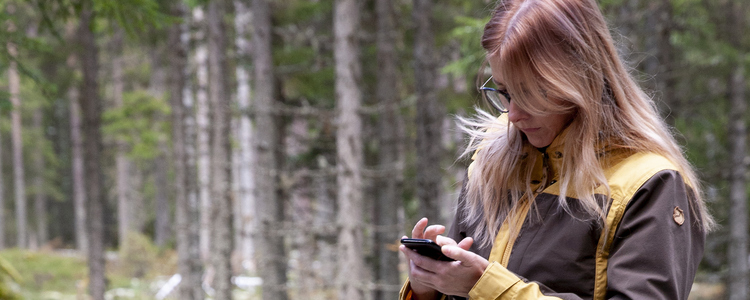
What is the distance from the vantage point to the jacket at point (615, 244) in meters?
1.37

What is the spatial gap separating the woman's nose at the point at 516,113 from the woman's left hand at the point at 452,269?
14.5 inches

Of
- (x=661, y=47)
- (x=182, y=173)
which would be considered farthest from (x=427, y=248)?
(x=182, y=173)

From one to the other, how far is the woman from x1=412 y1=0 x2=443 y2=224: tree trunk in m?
8.03

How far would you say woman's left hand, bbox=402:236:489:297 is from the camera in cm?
148

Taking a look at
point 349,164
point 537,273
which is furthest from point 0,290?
point 537,273

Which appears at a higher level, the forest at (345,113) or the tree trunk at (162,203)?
the forest at (345,113)

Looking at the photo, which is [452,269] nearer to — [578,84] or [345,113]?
[578,84]

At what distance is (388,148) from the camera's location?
10.7 m

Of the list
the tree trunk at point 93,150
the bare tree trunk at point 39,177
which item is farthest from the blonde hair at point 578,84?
the bare tree trunk at point 39,177

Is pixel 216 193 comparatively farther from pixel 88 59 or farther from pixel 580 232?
pixel 580 232

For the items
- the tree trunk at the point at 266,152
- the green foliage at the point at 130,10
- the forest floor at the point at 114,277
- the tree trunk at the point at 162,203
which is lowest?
the forest floor at the point at 114,277

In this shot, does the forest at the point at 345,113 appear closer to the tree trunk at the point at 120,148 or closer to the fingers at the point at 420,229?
the fingers at the point at 420,229

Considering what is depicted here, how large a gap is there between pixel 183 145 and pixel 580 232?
1288 centimetres

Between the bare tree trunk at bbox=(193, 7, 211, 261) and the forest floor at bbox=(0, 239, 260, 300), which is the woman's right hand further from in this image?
the forest floor at bbox=(0, 239, 260, 300)
